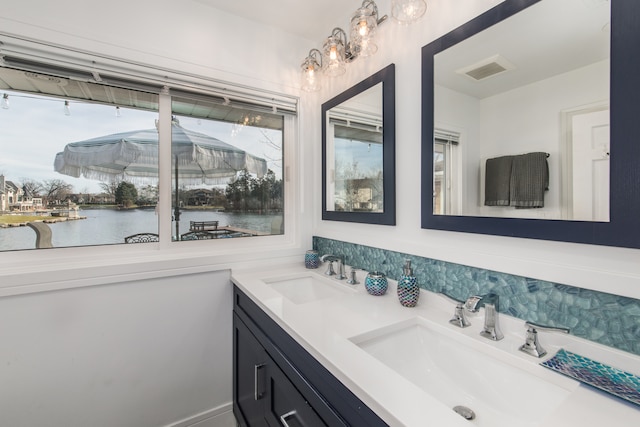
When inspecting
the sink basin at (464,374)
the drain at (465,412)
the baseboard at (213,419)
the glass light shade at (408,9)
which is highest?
the glass light shade at (408,9)

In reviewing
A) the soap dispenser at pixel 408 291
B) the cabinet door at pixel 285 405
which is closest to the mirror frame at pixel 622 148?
the soap dispenser at pixel 408 291

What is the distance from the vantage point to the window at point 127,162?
1300mm

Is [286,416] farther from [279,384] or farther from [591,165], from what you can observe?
[591,165]

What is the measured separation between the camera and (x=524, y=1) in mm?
825

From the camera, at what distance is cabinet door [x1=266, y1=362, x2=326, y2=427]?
820mm

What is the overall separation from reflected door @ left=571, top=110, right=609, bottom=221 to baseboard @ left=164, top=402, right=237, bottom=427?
1875 millimetres

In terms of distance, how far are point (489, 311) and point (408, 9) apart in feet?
3.59

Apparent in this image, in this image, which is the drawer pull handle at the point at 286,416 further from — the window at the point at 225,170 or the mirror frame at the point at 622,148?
the window at the point at 225,170

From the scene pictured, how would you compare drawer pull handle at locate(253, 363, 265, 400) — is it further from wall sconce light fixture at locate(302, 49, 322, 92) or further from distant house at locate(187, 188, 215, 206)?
wall sconce light fixture at locate(302, 49, 322, 92)

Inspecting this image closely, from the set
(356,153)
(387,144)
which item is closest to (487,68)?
(387,144)

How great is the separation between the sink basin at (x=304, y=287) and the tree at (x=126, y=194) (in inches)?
32.7

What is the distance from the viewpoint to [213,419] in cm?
159

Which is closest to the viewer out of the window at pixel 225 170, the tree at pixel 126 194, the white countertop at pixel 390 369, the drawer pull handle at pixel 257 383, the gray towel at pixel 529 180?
the white countertop at pixel 390 369

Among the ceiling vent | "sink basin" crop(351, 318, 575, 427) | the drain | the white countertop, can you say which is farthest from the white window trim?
the drain
